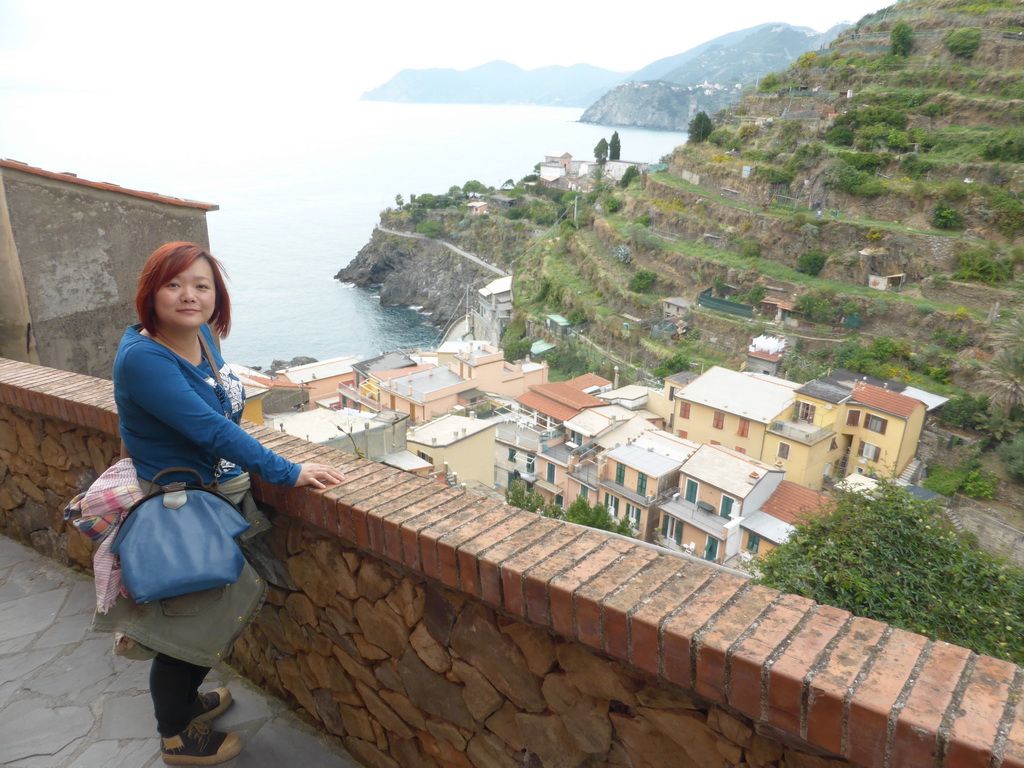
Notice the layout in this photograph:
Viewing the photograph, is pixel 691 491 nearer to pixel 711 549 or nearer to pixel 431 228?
pixel 711 549

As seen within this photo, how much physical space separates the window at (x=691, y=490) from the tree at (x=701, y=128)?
29.2 metres

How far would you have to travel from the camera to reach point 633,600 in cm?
147

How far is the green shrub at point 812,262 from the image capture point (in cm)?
2989

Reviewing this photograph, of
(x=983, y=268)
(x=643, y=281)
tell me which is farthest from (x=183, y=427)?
(x=643, y=281)

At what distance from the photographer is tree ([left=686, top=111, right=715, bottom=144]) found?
39969 millimetres

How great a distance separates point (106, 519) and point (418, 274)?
189 feet

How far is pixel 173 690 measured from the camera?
2.10 meters

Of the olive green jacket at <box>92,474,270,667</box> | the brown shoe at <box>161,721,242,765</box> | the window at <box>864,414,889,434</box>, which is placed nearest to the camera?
the olive green jacket at <box>92,474,270,667</box>

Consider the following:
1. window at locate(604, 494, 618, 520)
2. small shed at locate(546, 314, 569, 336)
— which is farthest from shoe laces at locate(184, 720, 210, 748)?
small shed at locate(546, 314, 569, 336)

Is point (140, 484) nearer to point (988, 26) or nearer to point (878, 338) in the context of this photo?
point (878, 338)

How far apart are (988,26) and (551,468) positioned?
33159mm

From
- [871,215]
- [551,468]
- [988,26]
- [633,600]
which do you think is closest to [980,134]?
[871,215]

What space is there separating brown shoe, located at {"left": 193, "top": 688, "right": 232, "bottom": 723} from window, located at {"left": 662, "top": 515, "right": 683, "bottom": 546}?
1617cm

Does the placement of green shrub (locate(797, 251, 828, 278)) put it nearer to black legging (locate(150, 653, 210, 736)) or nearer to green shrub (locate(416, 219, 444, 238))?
black legging (locate(150, 653, 210, 736))
